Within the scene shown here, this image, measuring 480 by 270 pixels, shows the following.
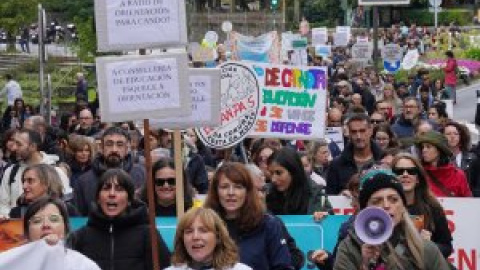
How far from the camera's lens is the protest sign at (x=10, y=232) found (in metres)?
8.88

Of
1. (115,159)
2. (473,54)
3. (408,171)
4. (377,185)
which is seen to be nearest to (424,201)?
(408,171)

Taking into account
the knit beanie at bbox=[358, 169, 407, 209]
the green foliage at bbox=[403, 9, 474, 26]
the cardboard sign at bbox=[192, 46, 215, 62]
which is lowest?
the green foliage at bbox=[403, 9, 474, 26]

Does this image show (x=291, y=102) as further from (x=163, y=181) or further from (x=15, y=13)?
(x=15, y=13)

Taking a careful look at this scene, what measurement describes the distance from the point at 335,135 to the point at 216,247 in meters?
8.67

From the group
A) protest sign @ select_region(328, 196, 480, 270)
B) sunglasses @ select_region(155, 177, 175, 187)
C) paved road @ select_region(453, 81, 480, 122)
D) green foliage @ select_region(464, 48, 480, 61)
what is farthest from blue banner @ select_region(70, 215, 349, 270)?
green foliage @ select_region(464, 48, 480, 61)

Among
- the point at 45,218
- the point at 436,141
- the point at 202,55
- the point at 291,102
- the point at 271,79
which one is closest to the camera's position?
the point at 45,218

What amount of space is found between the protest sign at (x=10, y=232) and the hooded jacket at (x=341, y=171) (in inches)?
120

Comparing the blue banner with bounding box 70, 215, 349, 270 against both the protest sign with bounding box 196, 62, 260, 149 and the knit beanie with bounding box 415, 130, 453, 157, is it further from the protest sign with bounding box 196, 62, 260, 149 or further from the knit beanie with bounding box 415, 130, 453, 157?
the protest sign with bounding box 196, 62, 260, 149

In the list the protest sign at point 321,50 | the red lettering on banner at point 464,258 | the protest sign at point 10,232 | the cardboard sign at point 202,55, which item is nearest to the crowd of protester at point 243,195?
the protest sign at point 10,232

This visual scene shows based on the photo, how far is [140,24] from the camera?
8180mm

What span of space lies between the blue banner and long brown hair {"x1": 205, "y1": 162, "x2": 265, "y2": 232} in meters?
1.33

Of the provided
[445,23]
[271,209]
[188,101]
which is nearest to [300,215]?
[271,209]

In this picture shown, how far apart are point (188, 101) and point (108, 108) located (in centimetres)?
45

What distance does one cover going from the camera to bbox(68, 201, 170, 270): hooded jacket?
25.2 ft
